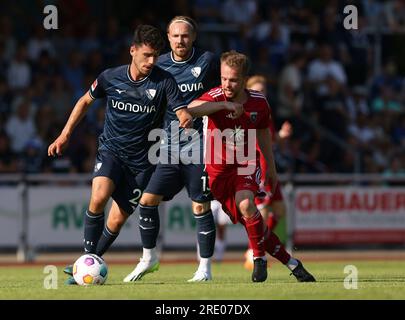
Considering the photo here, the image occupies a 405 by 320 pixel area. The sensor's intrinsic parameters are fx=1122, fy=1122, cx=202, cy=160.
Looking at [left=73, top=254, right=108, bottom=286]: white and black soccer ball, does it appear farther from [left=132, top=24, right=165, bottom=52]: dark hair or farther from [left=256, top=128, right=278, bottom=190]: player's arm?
[left=132, top=24, right=165, bottom=52]: dark hair

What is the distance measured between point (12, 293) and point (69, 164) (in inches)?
385

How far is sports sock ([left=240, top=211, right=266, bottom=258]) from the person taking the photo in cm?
1012

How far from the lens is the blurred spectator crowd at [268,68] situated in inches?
768

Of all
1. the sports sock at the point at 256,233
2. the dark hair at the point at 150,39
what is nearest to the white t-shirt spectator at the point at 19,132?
the dark hair at the point at 150,39

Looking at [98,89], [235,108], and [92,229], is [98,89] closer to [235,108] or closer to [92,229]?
[92,229]

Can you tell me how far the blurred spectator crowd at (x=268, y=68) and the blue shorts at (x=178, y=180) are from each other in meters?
7.92

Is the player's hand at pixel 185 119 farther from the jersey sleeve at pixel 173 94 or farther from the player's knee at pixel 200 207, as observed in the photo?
the player's knee at pixel 200 207

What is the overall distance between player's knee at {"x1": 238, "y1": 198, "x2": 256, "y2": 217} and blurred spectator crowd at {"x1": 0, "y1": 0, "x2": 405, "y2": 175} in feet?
29.5

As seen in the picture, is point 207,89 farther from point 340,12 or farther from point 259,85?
point 340,12

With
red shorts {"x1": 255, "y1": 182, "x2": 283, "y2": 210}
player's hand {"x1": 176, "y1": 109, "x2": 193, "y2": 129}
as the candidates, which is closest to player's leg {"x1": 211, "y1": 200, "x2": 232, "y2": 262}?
red shorts {"x1": 255, "y1": 182, "x2": 283, "y2": 210}

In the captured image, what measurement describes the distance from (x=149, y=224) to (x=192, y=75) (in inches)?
60.2

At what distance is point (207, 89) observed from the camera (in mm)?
11125

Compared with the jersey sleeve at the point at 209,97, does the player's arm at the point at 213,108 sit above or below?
below

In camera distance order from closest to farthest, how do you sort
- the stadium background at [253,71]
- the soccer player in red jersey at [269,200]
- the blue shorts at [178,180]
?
the blue shorts at [178,180] → the soccer player in red jersey at [269,200] → the stadium background at [253,71]
